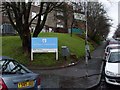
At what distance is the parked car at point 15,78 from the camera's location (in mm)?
6764

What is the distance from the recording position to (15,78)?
Answer: 6.95m

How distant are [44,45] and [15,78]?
12.7m

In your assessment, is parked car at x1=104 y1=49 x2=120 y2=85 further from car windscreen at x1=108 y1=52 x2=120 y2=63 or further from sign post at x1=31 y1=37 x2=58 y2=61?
sign post at x1=31 y1=37 x2=58 y2=61

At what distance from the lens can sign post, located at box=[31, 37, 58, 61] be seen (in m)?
19.5

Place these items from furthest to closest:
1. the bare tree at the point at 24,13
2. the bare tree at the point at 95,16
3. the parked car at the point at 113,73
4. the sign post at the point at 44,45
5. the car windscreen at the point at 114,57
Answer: the bare tree at the point at 95,16 < the sign post at the point at 44,45 < the bare tree at the point at 24,13 < the car windscreen at the point at 114,57 < the parked car at the point at 113,73

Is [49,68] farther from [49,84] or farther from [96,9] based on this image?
[96,9]

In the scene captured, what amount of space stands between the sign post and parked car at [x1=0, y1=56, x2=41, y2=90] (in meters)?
11.3

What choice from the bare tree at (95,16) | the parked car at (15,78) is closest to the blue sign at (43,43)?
the parked car at (15,78)

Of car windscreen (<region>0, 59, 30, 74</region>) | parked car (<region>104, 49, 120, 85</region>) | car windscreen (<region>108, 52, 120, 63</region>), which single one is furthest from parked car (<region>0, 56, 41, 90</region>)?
car windscreen (<region>108, 52, 120, 63</region>)

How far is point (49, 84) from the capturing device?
40.5ft

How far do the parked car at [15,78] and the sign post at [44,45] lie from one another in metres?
11.3

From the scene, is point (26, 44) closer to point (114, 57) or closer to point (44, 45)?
point (44, 45)

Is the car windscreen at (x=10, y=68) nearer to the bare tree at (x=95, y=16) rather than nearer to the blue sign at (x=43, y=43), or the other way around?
the blue sign at (x=43, y=43)

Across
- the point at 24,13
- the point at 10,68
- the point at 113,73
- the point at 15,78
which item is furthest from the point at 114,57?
the point at 24,13
